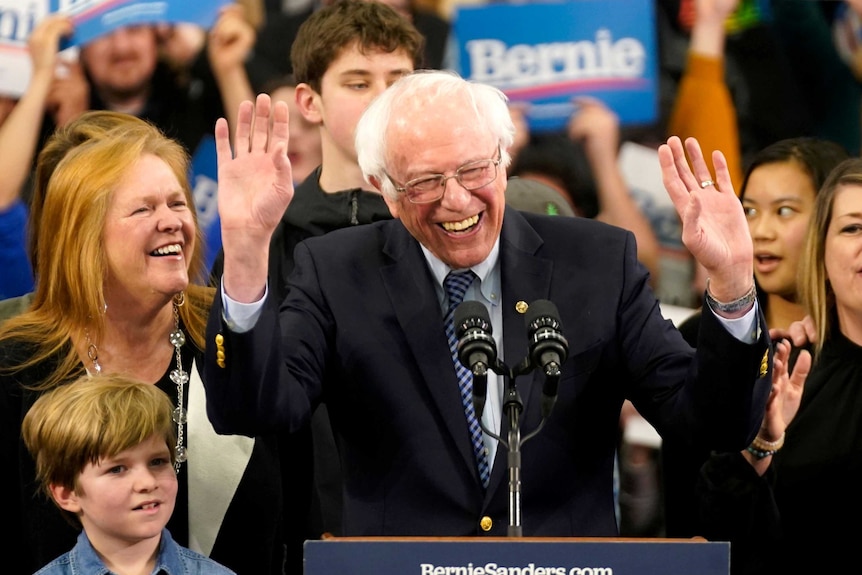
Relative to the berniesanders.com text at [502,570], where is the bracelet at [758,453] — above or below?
above

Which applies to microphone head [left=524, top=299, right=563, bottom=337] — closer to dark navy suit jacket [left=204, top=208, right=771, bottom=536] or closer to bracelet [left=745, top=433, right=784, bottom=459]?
dark navy suit jacket [left=204, top=208, right=771, bottom=536]

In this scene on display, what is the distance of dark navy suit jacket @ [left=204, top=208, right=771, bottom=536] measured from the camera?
2.97m

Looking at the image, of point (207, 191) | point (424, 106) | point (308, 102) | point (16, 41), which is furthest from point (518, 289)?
point (16, 41)

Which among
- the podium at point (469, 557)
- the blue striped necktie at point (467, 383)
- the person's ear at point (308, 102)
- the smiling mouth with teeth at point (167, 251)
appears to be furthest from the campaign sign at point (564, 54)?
the podium at point (469, 557)

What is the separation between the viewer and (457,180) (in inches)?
119

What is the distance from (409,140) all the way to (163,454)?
92 centimetres

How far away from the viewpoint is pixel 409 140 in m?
3.06

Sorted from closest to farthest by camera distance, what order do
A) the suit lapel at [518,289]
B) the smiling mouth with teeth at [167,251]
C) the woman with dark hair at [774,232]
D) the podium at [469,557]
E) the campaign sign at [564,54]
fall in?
the podium at [469,557], the suit lapel at [518,289], the smiling mouth with teeth at [167,251], the woman with dark hair at [774,232], the campaign sign at [564,54]

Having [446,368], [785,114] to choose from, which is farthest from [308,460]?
[785,114]

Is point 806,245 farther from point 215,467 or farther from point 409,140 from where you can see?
point 215,467

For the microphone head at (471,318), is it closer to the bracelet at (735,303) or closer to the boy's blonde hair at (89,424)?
the bracelet at (735,303)

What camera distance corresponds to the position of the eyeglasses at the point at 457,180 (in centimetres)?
301

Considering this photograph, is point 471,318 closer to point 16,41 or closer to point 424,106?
point 424,106

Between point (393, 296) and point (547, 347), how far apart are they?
0.70 meters
